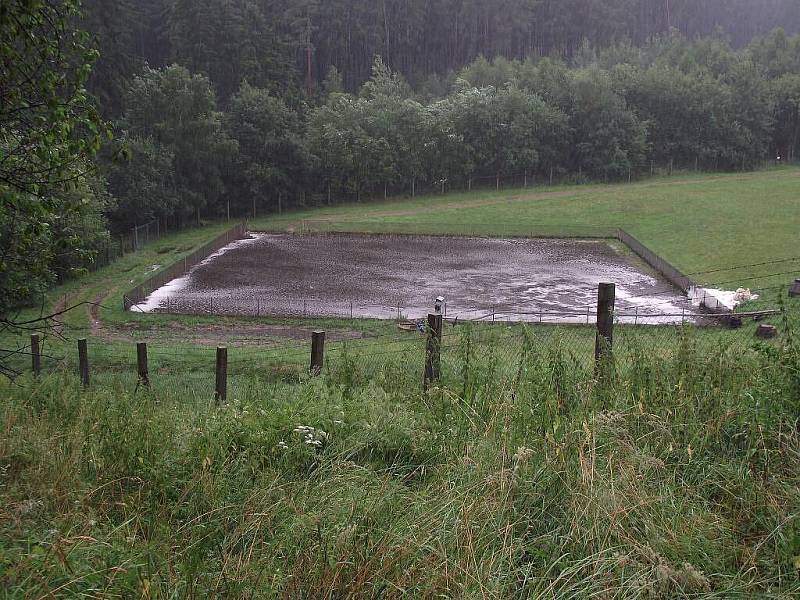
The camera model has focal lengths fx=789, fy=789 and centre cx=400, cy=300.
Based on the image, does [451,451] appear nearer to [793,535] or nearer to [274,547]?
[274,547]

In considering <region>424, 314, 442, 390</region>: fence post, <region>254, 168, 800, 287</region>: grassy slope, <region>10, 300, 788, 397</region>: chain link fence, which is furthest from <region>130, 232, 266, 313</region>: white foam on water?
<region>424, 314, 442, 390</region>: fence post

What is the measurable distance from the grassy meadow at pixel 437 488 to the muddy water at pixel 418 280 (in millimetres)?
16037

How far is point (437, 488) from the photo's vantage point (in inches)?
194

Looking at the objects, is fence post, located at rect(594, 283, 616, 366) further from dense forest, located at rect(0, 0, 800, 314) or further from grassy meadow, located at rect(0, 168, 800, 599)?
dense forest, located at rect(0, 0, 800, 314)

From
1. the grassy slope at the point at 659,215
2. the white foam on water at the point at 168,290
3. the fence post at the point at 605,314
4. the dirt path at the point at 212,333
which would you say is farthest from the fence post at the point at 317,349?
the grassy slope at the point at 659,215

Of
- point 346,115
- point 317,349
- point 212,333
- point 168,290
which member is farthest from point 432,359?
point 346,115

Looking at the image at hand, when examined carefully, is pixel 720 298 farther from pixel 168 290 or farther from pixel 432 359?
pixel 432 359

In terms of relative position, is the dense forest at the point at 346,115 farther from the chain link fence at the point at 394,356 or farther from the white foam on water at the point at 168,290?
the chain link fence at the point at 394,356

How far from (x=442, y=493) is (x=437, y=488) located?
10 centimetres

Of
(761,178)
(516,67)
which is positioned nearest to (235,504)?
(761,178)

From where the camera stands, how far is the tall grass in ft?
12.9

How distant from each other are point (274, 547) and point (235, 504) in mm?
628

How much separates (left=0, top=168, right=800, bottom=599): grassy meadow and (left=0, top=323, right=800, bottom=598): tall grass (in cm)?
2

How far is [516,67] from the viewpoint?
89000 mm
